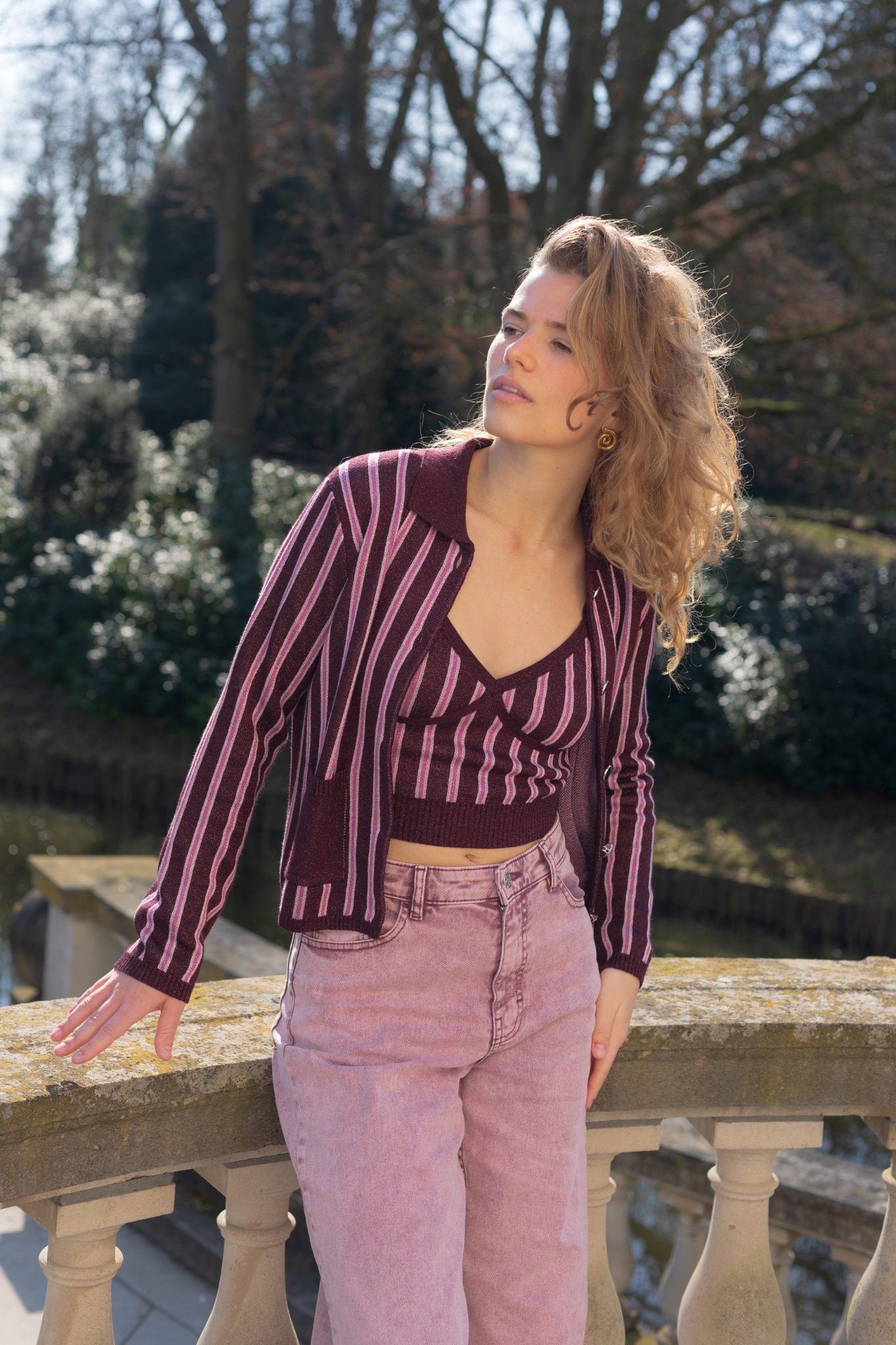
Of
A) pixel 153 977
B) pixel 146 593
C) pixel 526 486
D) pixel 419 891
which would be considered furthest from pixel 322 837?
pixel 146 593

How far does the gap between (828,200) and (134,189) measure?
35.9 ft

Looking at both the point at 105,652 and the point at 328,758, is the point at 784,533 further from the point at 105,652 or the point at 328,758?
the point at 328,758

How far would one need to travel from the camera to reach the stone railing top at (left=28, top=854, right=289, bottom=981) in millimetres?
3617

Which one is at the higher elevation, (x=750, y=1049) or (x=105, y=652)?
(x=750, y=1049)

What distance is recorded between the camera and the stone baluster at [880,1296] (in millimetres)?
1721

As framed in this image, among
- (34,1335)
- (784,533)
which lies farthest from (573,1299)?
(784,533)

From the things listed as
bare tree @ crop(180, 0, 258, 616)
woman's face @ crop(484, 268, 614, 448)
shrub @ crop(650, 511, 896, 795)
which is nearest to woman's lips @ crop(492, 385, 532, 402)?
woman's face @ crop(484, 268, 614, 448)

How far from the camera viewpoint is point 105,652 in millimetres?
10258

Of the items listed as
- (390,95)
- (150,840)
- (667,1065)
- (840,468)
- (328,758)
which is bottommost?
(150,840)

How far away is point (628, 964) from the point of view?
166cm

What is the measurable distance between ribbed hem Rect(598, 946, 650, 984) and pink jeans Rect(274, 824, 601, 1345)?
0.11 metres

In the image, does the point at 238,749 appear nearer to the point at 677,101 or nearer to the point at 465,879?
the point at 465,879

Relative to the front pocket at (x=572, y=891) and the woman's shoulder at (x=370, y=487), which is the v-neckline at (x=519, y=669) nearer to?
the woman's shoulder at (x=370, y=487)

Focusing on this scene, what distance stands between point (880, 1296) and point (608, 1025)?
0.62 metres
